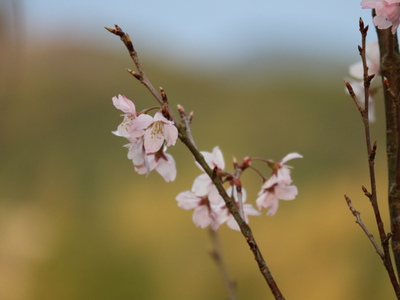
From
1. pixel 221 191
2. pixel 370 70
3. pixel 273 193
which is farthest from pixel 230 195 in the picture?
pixel 370 70

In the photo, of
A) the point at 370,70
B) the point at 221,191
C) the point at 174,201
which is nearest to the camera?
the point at 221,191

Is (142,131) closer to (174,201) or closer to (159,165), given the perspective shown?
(159,165)

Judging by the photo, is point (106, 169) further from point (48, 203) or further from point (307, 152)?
point (307, 152)

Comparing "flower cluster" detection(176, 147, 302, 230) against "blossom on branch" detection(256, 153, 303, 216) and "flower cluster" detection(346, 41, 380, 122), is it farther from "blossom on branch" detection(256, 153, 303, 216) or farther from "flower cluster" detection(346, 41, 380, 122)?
"flower cluster" detection(346, 41, 380, 122)

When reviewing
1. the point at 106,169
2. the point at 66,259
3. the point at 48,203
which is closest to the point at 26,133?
the point at 106,169

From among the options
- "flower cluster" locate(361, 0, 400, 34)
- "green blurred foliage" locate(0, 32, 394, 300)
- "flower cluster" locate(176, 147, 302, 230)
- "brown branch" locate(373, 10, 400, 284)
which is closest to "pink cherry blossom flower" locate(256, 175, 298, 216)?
"flower cluster" locate(176, 147, 302, 230)

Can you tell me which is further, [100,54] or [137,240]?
[100,54]
